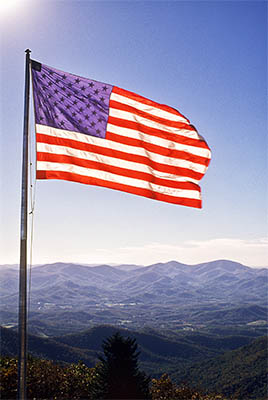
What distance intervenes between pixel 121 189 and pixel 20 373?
7341 mm

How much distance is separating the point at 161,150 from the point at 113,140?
234cm

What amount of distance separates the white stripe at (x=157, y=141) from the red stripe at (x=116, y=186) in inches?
87.4

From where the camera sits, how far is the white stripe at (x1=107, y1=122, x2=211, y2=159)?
15.3 m

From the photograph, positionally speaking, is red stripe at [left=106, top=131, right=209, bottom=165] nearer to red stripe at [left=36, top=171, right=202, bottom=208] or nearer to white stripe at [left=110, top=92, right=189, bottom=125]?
white stripe at [left=110, top=92, right=189, bottom=125]

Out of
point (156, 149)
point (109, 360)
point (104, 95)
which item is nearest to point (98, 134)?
point (104, 95)

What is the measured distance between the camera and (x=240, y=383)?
19700cm

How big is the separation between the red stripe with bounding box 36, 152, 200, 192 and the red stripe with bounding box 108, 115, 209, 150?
184 centimetres

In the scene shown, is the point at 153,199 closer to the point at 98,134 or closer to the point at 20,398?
the point at 98,134

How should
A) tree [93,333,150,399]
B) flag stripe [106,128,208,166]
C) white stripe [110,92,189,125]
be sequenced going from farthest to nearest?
1. tree [93,333,150,399]
2. white stripe [110,92,189,125]
3. flag stripe [106,128,208,166]

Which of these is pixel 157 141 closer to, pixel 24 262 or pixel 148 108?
pixel 148 108

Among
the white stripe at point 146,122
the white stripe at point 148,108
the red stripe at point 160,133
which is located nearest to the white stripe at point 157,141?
the red stripe at point 160,133

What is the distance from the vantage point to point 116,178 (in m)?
14.7

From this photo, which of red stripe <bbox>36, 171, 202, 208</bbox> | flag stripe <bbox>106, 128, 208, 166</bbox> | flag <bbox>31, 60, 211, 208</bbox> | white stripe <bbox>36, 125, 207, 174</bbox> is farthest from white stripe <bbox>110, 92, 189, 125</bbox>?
red stripe <bbox>36, 171, 202, 208</bbox>

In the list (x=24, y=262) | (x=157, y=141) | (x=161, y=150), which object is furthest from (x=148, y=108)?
(x=24, y=262)
